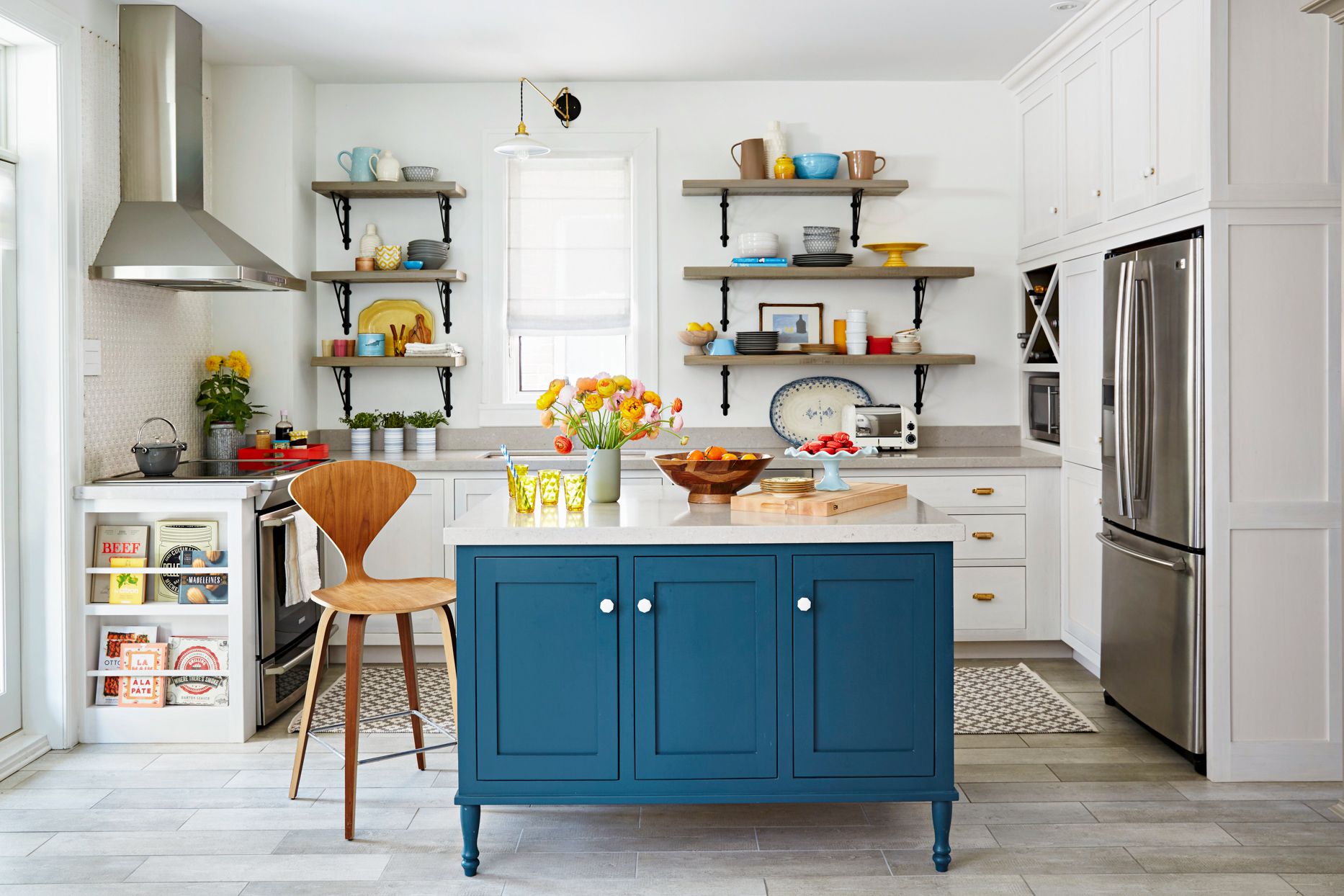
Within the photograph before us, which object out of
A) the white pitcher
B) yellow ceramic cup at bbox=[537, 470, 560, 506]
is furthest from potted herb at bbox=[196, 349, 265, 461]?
yellow ceramic cup at bbox=[537, 470, 560, 506]

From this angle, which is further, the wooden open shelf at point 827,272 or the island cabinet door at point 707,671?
the wooden open shelf at point 827,272

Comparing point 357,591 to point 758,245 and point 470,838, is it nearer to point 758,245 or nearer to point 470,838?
point 470,838

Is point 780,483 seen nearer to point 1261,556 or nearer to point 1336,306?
point 1261,556

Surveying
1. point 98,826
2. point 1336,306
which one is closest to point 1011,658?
point 1336,306

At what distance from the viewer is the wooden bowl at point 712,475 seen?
9.86 feet

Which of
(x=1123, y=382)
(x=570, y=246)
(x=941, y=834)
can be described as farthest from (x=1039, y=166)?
(x=941, y=834)


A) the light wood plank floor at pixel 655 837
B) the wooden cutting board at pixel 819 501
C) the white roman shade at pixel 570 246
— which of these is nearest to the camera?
the light wood plank floor at pixel 655 837

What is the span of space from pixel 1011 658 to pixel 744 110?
2.76m

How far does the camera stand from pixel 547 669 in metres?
2.64

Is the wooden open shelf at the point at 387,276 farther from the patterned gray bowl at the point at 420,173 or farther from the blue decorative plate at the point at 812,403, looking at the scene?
the blue decorative plate at the point at 812,403

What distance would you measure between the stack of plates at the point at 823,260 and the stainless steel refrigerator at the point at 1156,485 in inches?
52.9

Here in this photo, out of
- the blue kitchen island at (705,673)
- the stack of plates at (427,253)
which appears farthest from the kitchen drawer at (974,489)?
the stack of plates at (427,253)

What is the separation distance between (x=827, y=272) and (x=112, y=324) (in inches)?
114

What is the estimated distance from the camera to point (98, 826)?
9.59ft
